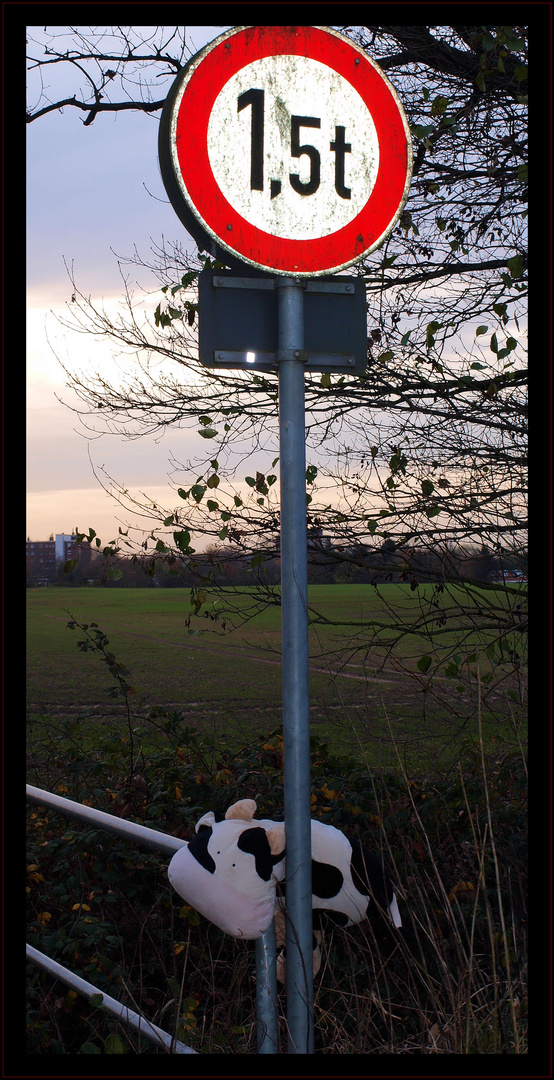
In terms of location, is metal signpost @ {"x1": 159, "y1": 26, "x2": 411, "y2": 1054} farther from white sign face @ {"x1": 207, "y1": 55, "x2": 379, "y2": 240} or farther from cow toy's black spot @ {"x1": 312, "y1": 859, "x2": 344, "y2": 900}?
cow toy's black spot @ {"x1": 312, "y1": 859, "x2": 344, "y2": 900}

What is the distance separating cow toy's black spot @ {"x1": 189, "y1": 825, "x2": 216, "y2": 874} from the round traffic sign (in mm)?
1557

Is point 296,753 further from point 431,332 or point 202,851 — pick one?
point 431,332

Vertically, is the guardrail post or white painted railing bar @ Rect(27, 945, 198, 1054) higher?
the guardrail post

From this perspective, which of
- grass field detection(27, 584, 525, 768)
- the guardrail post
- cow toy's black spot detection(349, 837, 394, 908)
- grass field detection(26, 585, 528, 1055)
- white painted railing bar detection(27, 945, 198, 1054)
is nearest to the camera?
the guardrail post

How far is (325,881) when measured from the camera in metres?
2.25

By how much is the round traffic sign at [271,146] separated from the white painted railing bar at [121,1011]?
2047mm

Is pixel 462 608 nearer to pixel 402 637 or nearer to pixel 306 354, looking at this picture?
pixel 402 637

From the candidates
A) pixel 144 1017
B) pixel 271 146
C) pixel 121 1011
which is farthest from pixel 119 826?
pixel 271 146

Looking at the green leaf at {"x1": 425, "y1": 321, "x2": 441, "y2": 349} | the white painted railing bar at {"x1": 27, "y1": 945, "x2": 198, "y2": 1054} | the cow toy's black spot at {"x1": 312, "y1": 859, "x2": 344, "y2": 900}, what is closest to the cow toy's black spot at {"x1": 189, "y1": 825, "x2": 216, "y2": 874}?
the cow toy's black spot at {"x1": 312, "y1": 859, "x2": 344, "y2": 900}

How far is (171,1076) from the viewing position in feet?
5.50

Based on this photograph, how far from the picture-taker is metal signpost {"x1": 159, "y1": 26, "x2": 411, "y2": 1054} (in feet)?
6.05

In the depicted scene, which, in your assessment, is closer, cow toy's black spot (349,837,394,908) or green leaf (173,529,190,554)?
cow toy's black spot (349,837,394,908)

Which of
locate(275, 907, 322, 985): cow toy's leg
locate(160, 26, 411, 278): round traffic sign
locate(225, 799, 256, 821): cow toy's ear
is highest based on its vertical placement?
locate(160, 26, 411, 278): round traffic sign
